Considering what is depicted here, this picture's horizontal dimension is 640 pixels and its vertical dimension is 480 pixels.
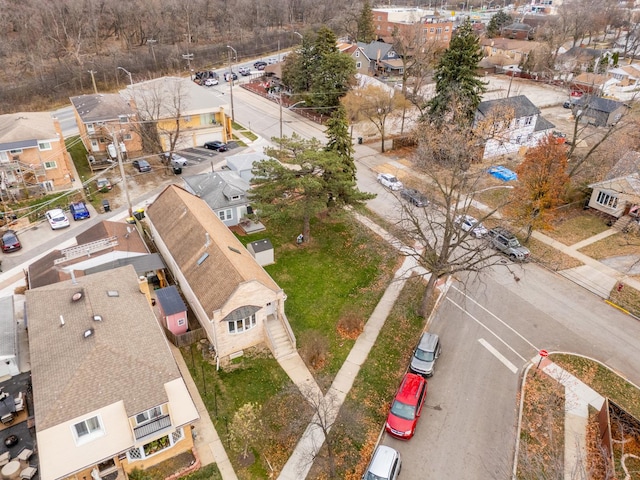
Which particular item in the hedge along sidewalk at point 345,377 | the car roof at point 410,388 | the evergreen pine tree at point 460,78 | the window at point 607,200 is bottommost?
the hedge along sidewalk at point 345,377

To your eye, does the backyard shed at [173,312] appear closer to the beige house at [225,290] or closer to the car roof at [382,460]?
the beige house at [225,290]

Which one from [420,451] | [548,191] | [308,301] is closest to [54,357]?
[308,301]

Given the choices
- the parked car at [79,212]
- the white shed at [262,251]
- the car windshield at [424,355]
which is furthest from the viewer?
the parked car at [79,212]

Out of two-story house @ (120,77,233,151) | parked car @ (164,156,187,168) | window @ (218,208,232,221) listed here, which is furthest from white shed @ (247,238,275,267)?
two-story house @ (120,77,233,151)

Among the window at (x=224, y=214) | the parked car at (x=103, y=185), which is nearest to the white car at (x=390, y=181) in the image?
the window at (x=224, y=214)

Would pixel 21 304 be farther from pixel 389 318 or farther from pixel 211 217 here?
pixel 389 318
